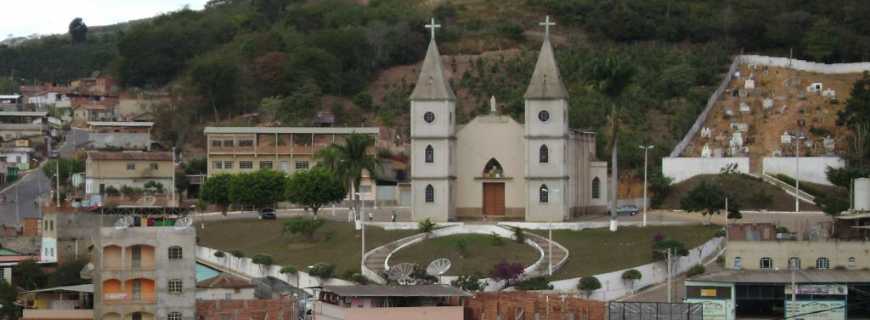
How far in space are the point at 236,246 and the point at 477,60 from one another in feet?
192

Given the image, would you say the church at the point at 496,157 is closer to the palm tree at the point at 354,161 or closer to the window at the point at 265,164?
the palm tree at the point at 354,161

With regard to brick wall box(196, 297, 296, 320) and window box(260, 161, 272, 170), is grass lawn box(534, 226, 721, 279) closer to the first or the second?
brick wall box(196, 297, 296, 320)

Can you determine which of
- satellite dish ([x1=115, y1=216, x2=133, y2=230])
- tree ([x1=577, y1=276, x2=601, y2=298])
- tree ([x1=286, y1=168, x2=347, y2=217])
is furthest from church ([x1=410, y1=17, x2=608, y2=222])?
satellite dish ([x1=115, y1=216, x2=133, y2=230])

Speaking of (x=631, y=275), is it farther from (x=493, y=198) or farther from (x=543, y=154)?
(x=493, y=198)

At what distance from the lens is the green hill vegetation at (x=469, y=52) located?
142375 mm

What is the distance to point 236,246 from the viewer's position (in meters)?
102

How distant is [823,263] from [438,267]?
1520 cm

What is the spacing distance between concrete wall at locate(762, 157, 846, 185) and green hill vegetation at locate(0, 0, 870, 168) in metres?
9.70

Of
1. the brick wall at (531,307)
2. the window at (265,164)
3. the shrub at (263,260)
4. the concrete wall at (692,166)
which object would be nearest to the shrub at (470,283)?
the brick wall at (531,307)

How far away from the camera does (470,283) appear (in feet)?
288

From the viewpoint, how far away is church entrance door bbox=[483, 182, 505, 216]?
348ft

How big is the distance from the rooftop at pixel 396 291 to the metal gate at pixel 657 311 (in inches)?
215

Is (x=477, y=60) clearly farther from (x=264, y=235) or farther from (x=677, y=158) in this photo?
(x=264, y=235)

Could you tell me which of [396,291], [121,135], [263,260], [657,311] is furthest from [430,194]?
[121,135]
